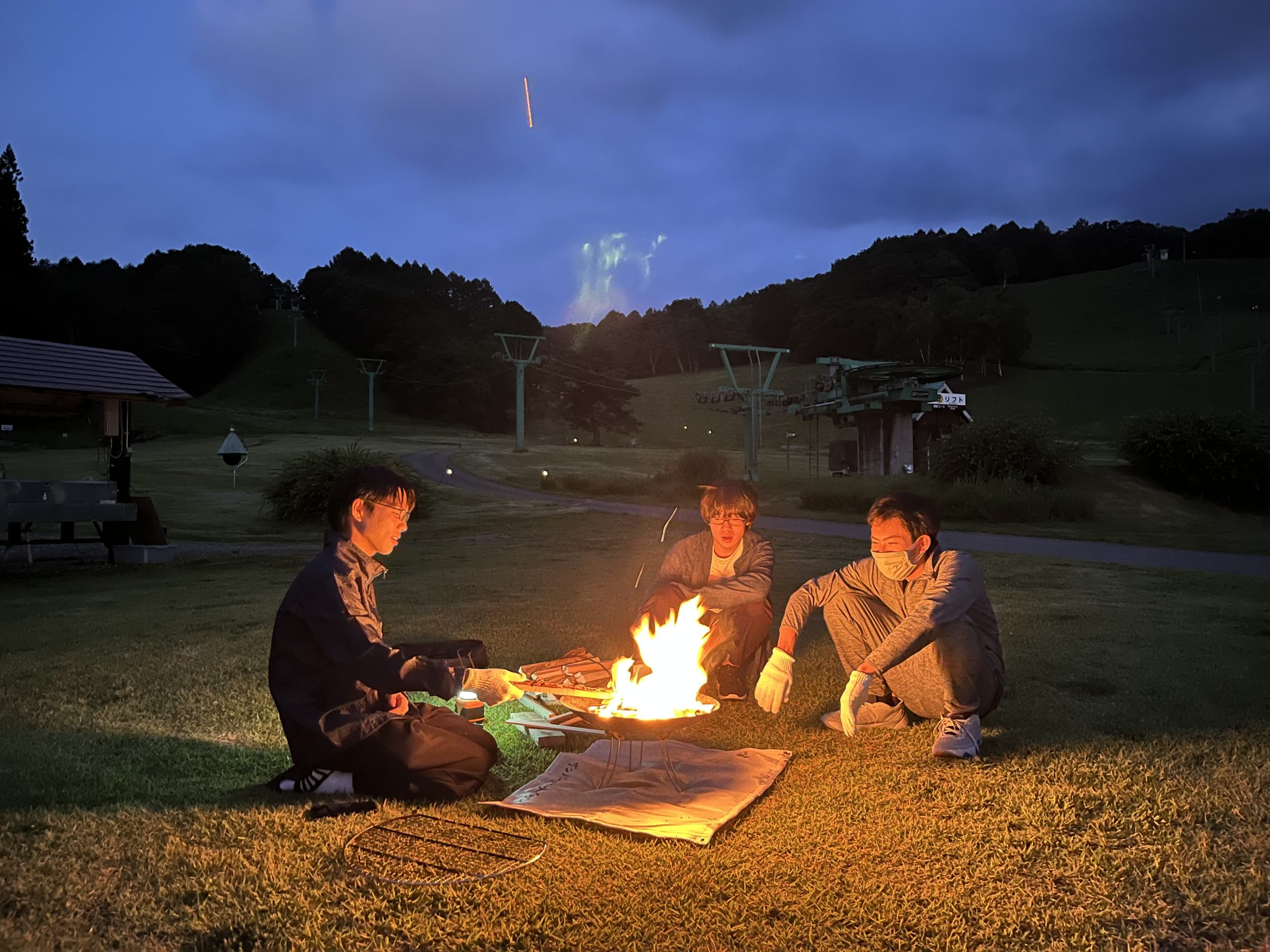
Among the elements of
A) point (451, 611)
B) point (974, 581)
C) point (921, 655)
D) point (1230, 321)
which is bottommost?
point (451, 611)

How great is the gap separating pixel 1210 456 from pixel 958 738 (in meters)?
25.6

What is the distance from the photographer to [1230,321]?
104750 mm

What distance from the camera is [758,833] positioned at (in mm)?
4016

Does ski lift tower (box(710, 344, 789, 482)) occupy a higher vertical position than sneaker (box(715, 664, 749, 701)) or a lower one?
higher

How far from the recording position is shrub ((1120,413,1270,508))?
84.0ft

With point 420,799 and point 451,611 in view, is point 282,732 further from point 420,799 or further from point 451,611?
point 451,611

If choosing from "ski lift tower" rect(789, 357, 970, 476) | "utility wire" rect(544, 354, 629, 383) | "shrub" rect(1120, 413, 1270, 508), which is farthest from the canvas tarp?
"utility wire" rect(544, 354, 629, 383)

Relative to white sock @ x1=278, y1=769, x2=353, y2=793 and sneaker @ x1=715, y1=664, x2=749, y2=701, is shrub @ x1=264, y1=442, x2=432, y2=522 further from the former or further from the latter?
white sock @ x1=278, y1=769, x2=353, y2=793

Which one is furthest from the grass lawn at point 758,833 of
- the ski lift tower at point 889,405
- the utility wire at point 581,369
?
the utility wire at point 581,369

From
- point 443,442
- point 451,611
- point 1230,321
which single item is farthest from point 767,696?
point 1230,321

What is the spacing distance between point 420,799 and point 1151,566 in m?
13.2

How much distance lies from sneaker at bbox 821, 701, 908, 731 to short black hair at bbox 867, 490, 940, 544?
1169 millimetres

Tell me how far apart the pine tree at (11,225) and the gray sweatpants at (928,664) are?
281 ft

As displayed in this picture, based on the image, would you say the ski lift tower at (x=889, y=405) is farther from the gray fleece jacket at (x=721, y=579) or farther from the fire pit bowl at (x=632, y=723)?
Result: the fire pit bowl at (x=632, y=723)
